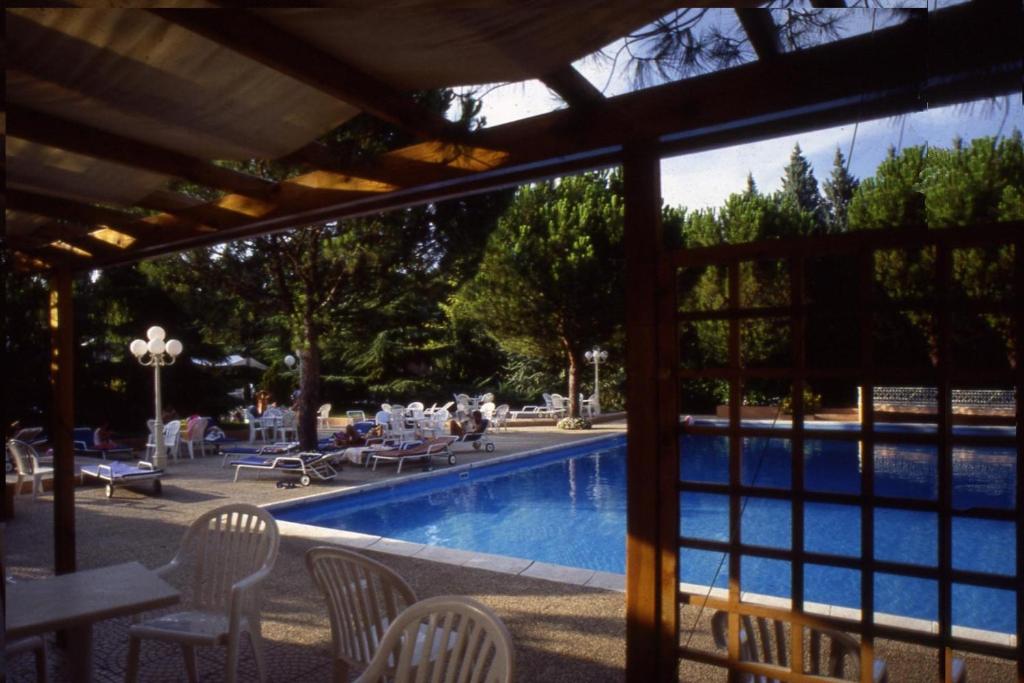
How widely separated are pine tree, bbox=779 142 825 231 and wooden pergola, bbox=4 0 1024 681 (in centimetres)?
31

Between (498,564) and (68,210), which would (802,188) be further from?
(498,564)

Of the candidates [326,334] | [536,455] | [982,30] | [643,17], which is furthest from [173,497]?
[982,30]

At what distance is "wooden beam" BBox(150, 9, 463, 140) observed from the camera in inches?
70.9

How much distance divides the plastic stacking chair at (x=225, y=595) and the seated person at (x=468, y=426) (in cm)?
1003

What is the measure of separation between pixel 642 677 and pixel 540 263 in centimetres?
1633

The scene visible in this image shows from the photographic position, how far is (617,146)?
7.31 ft

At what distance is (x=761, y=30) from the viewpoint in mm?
1786

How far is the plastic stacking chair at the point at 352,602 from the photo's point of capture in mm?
2496

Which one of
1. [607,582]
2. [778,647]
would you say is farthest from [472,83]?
[607,582]

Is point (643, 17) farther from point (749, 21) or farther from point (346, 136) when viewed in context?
point (346, 136)

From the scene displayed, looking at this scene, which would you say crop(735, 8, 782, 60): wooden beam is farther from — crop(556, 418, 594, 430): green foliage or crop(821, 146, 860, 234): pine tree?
crop(556, 418, 594, 430): green foliage

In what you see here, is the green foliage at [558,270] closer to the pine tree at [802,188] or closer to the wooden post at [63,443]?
the wooden post at [63,443]

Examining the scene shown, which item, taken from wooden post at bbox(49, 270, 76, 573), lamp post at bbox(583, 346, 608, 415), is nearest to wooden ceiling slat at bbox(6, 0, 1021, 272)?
wooden post at bbox(49, 270, 76, 573)

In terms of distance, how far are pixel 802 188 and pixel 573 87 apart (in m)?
0.87
